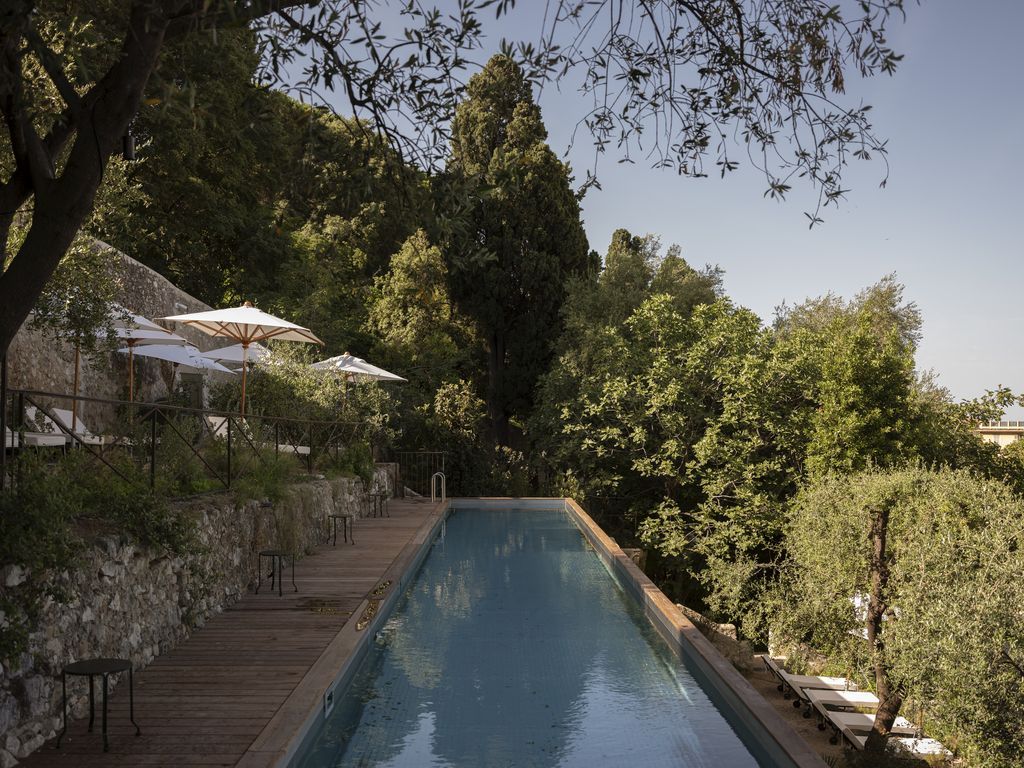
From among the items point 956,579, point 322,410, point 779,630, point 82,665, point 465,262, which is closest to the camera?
point 82,665

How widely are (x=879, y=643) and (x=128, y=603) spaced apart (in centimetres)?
968

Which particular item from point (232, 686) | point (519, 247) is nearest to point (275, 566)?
point (232, 686)

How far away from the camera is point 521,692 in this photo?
262 inches

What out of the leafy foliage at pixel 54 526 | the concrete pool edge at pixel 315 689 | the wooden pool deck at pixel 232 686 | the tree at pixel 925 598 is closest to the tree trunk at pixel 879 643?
the tree at pixel 925 598

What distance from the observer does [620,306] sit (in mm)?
25344

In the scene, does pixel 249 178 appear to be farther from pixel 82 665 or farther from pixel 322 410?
pixel 82 665

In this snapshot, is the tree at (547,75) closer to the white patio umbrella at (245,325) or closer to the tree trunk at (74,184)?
the tree trunk at (74,184)

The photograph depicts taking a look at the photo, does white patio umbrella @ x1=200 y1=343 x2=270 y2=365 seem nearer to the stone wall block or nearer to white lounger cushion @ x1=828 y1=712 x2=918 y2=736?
the stone wall block

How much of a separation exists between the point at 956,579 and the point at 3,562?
10.9m

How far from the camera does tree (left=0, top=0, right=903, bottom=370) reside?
12.6 ft

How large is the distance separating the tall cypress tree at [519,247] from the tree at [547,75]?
2044cm

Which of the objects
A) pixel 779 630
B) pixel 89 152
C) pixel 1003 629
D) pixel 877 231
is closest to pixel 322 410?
pixel 779 630

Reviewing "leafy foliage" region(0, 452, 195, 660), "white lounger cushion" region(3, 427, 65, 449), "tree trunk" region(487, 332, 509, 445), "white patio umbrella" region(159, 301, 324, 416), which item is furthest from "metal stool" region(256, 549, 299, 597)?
"tree trunk" region(487, 332, 509, 445)

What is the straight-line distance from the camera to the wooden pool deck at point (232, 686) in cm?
430
